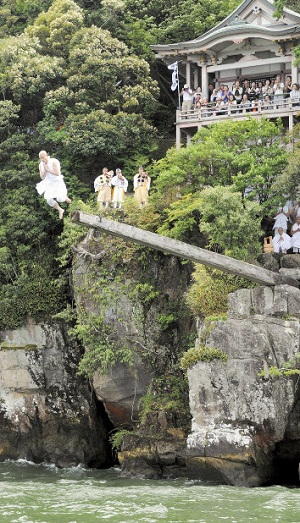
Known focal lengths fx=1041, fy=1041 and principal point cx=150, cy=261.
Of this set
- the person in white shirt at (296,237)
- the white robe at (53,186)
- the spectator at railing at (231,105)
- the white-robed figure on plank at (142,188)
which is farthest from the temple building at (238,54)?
the white robe at (53,186)

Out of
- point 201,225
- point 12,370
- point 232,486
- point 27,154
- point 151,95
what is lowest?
point 232,486

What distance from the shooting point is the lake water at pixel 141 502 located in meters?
21.6

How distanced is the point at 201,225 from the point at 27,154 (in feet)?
32.2

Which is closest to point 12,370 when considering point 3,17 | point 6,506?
point 6,506

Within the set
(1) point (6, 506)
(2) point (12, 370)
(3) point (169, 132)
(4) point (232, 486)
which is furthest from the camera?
(3) point (169, 132)

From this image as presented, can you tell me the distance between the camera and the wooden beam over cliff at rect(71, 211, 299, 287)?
25.9 meters

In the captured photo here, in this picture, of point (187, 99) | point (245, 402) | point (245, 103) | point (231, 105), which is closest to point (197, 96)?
point (187, 99)

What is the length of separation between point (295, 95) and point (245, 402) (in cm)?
1359

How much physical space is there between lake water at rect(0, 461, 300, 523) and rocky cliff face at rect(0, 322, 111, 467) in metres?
4.60

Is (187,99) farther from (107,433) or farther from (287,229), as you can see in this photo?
(107,433)

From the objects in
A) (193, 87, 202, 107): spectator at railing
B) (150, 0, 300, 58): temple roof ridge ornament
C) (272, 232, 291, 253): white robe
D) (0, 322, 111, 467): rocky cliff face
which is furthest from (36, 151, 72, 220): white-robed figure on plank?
(150, 0, 300, 58): temple roof ridge ornament

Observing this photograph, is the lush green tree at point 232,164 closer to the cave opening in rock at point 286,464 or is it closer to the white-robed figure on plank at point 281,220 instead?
the white-robed figure on plank at point 281,220

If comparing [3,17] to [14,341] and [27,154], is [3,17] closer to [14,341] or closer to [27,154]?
[27,154]

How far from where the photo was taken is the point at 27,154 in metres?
37.2
